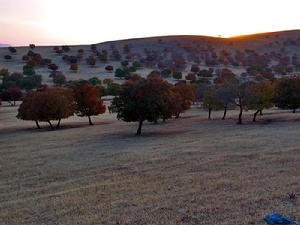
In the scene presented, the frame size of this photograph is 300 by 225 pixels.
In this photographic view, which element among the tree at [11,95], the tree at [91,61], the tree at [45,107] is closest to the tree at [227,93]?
the tree at [45,107]

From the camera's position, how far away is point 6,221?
58.8ft

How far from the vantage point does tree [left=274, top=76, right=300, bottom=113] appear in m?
65.8

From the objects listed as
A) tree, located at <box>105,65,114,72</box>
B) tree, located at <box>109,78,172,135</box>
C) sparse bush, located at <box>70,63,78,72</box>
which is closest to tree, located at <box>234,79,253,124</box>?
tree, located at <box>109,78,172,135</box>

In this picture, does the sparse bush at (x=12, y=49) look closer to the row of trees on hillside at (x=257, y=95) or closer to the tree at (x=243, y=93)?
the row of trees on hillside at (x=257, y=95)

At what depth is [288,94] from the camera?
6619 centimetres

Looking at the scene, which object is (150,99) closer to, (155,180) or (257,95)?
(257,95)

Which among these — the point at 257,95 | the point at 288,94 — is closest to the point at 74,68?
the point at 288,94

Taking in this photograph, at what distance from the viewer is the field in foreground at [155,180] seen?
680 inches

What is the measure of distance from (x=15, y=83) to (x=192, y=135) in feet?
282

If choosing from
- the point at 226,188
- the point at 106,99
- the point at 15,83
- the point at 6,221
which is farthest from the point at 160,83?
the point at 15,83

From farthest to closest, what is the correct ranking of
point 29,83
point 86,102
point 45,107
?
point 29,83 < point 86,102 < point 45,107

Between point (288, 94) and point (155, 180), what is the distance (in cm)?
4656

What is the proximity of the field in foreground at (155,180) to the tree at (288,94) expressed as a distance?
22.4 m

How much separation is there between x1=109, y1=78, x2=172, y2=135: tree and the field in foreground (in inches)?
290
